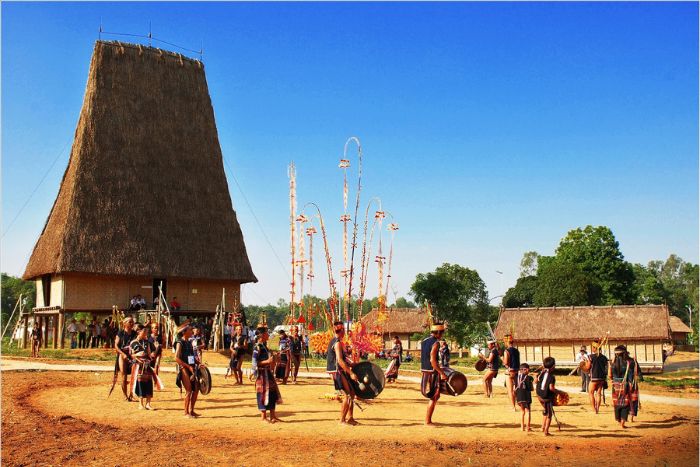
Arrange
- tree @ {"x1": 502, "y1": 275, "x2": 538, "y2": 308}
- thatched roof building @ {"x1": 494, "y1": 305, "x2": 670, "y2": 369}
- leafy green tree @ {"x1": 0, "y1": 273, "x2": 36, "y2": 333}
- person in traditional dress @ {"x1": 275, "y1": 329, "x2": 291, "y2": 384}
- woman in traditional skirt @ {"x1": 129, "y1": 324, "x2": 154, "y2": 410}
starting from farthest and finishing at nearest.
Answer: leafy green tree @ {"x1": 0, "y1": 273, "x2": 36, "y2": 333} < tree @ {"x1": 502, "y1": 275, "x2": 538, "y2": 308} < thatched roof building @ {"x1": 494, "y1": 305, "x2": 670, "y2": 369} < person in traditional dress @ {"x1": 275, "y1": 329, "x2": 291, "y2": 384} < woman in traditional skirt @ {"x1": 129, "y1": 324, "x2": 154, "y2": 410}

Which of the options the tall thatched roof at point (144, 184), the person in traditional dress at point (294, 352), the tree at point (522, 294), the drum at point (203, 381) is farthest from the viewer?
the tree at point (522, 294)

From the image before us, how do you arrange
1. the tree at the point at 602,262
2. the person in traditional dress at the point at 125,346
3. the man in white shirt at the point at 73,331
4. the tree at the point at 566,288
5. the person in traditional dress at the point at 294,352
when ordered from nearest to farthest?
the person in traditional dress at the point at 125,346 → the person in traditional dress at the point at 294,352 → the man in white shirt at the point at 73,331 → the tree at the point at 566,288 → the tree at the point at 602,262

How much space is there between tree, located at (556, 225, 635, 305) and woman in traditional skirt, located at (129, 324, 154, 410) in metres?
51.6

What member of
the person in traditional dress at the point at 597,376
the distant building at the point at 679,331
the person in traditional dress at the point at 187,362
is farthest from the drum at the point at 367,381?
the distant building at the point at 679,331

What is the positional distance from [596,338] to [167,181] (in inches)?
911

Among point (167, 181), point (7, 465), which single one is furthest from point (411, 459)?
point (167, 181)

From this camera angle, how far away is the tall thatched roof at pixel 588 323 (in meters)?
33.9

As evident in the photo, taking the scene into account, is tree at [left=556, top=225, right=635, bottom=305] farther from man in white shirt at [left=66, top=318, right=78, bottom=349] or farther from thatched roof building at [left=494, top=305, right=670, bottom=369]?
man in white shirt at [left=66, top=318, right=78, bottom=349]

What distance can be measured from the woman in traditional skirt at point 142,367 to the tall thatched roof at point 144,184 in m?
20.1

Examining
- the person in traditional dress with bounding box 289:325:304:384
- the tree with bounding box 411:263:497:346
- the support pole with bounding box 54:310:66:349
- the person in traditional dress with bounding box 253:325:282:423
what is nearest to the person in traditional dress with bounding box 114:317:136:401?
the person in traditional dress with bounding box 253:325:282:423

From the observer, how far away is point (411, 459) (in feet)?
33.2

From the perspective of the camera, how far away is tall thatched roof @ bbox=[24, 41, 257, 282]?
1331 inches

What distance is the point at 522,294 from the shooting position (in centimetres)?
7175

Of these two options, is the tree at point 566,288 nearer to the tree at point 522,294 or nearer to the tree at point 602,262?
the tree at point 602,262
